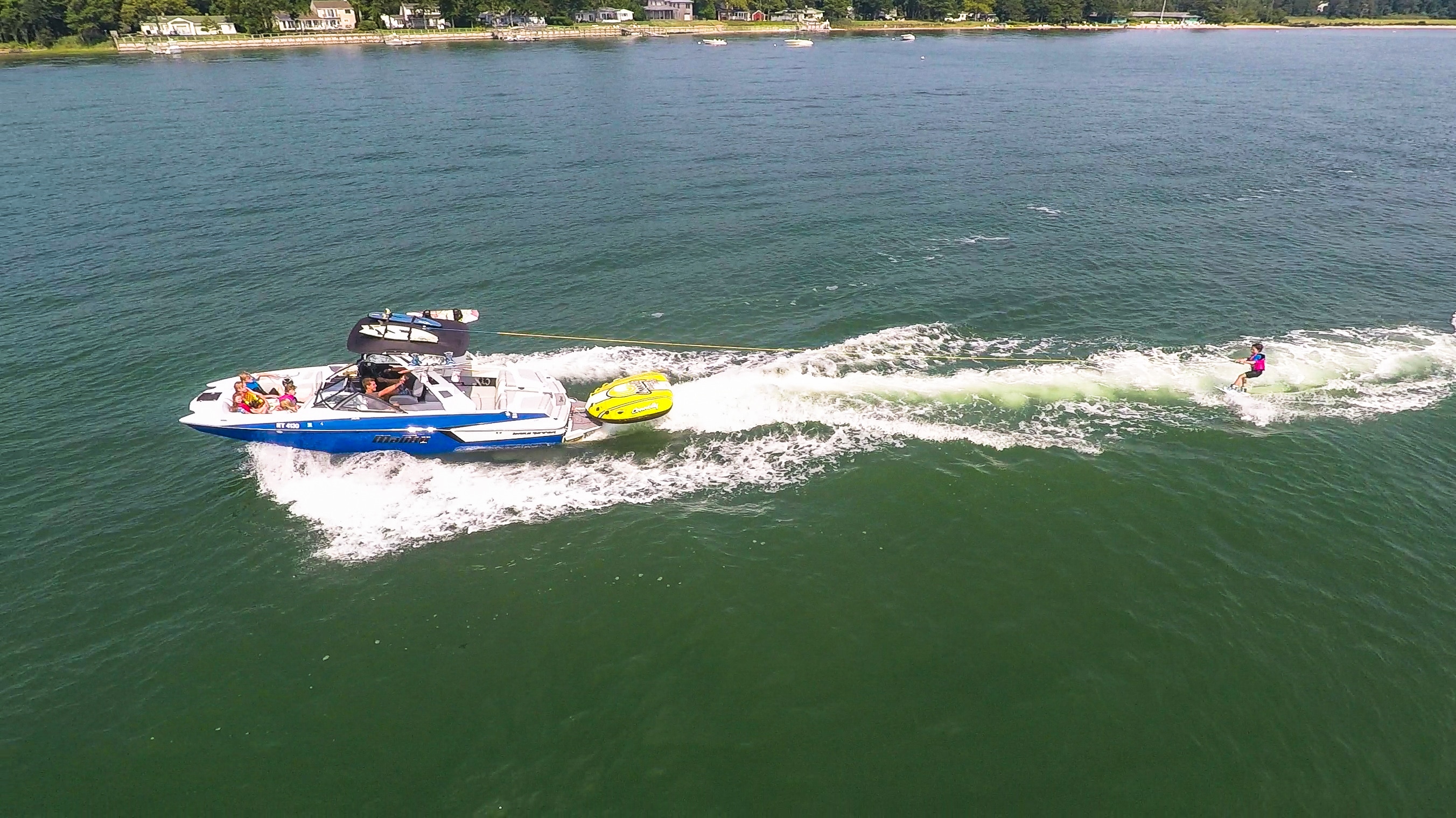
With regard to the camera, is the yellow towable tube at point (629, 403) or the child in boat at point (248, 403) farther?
the yellow towable tube at point (629, 403)

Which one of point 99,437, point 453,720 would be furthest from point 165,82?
point 453,720

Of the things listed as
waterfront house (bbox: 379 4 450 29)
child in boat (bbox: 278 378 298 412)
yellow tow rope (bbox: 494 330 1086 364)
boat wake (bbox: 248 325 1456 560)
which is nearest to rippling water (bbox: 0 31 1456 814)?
boat wake (bbox: 248 325 1456 560)

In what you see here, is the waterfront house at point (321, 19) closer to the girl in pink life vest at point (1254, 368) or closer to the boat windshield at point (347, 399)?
the boat windshield at point (347, 399)

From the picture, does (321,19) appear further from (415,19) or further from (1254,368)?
(1254,368)

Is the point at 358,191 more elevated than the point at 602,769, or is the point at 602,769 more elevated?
the point at 358,191

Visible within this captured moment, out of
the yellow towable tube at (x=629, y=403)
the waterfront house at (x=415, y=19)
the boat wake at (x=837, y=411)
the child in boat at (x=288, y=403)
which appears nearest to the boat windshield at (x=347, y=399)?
the child in boat at (x=288, y=403)

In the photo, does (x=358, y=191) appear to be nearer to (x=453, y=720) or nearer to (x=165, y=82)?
(x=453, y=720)
